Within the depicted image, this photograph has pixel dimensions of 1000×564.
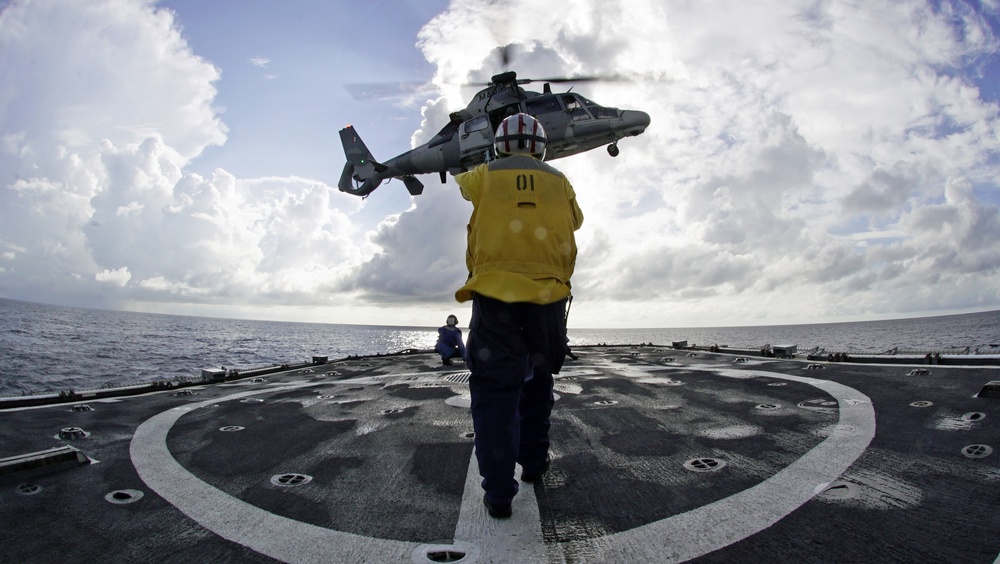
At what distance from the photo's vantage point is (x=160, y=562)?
6.27 feet

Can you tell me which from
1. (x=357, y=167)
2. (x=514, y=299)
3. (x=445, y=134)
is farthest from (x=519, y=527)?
(x=357, y=167)

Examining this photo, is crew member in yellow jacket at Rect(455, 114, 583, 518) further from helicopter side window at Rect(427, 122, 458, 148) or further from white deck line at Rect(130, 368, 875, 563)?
helicopter side window at Rect(427, 122, 458, 148)

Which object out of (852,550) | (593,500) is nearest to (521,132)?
(593,500)

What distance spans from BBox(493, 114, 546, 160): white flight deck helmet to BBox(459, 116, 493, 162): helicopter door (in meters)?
15.0

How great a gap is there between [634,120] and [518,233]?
59.5 feet

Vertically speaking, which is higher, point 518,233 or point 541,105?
point 541,105

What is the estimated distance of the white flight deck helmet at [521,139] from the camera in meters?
3.00

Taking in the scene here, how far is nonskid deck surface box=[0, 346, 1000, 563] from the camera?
6.41 feet

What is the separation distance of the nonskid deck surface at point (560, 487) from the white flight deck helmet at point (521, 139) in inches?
83.3

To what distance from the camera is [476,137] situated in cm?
1800

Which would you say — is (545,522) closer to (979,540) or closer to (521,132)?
(979,540)

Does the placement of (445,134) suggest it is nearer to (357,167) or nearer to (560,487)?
(357,167)

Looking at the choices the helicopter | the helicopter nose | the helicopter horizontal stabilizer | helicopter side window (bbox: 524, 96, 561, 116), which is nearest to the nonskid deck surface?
the helicopter

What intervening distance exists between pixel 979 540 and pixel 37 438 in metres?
6.30
